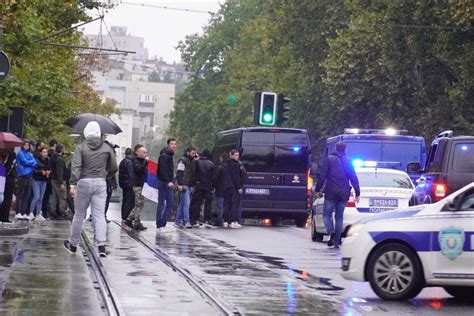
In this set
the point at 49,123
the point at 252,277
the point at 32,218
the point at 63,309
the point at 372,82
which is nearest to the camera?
the point at 63,309

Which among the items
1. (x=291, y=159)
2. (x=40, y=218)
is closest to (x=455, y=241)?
(x=40, y=218)

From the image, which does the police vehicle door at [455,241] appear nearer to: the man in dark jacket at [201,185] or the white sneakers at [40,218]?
the man in dark jacket at [201,185]

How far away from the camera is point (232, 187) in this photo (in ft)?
100.0

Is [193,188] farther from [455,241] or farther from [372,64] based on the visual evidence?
[372,64]

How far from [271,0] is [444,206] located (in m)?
53.9

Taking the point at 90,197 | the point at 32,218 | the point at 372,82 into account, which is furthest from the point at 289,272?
the point at 372,82

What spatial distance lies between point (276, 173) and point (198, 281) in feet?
63.9

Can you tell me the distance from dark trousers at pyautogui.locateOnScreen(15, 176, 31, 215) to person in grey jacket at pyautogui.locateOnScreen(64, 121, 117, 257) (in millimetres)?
10227

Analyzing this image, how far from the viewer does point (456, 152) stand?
19625mm

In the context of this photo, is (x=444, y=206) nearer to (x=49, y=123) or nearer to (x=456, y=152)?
(x=456, y=152)

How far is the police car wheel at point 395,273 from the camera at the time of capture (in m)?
14.2

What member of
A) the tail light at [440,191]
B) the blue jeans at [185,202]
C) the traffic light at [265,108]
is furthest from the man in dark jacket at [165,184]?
the tail light at [440,191]

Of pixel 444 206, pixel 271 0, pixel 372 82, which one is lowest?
pixel 444 206

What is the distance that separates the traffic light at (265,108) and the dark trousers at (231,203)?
317 cm
